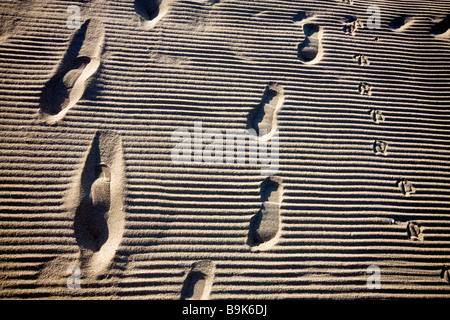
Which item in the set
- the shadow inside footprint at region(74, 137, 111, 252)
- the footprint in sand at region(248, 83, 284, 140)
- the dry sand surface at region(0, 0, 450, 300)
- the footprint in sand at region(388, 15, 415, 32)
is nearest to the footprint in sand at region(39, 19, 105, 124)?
the dry sand surface at region(0, 0, 450, 300)

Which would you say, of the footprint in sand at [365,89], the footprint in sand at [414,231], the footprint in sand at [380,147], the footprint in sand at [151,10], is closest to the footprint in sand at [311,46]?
the footprint in sand at [365,89]

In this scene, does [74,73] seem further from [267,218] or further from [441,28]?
[441,28]

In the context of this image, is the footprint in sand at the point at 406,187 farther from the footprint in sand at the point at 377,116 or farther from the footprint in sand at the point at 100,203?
the footprint in sand at the point at 100,203

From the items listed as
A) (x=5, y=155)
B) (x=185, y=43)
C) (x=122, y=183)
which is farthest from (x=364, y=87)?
(x=5, y=155)

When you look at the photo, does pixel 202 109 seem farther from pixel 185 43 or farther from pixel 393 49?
pixel 393 49

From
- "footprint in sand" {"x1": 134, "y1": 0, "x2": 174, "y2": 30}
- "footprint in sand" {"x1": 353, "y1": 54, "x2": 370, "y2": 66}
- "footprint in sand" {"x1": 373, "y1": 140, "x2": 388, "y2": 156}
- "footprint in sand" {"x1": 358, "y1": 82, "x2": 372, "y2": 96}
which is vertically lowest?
"footprint in sand" {"x1": 373, "y1": 140, "x2": 388, "y2": 156}

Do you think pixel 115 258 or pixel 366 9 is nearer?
pixel 115 258

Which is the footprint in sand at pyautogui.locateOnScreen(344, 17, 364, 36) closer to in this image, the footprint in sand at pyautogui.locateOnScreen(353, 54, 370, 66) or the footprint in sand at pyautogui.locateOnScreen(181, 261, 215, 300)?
the footprint in sand at pyautogui.locateOnScreen(353, 54, 370, 66)
